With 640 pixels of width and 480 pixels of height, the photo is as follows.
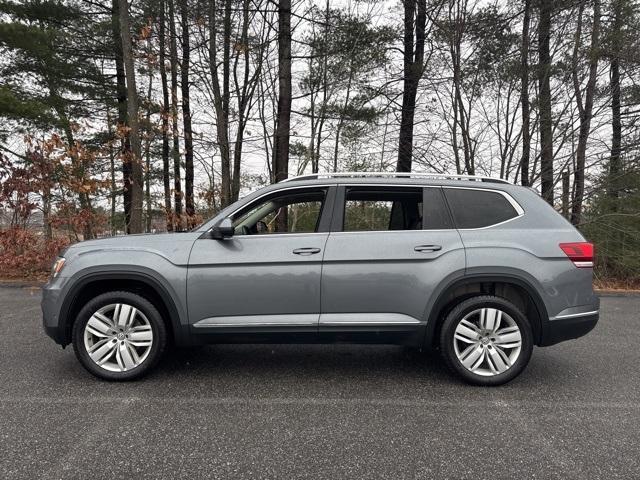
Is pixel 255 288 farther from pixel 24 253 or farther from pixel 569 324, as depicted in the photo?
pixel 24 253

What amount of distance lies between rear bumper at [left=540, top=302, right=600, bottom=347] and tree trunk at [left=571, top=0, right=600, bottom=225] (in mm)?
7088

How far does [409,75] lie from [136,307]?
9.72 m

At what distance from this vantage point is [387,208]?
397 centimetres

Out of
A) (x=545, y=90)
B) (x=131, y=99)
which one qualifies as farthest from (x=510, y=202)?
(x=131, y=99)

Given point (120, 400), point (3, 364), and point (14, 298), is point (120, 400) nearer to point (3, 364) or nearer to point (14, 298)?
point (3, 364)

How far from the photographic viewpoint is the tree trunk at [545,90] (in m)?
8.71

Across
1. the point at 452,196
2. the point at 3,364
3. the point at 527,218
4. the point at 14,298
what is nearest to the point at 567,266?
the point at 527,218

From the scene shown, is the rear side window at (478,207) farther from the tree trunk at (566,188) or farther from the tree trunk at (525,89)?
the tree trunk at (566,188)

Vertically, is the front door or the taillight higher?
the taillight

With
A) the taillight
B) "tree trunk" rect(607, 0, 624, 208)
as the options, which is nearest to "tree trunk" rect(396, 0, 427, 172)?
"tree trunk" rect(607, 0, 624, 208)

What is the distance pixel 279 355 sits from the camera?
4129 mm

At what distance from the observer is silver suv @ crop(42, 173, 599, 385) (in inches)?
131

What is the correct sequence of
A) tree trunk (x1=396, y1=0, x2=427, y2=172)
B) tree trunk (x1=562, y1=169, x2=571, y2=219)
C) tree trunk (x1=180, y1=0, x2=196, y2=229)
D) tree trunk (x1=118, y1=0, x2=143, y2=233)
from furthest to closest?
tree trunk (x1=396, y1=0, x2=427, y2=172), tree trunk (x1=180, y1=0, x2=196, y2=229), tree trunk (x1=118, y1=0, x2=143, y2=233), tree trunk (x1=562, y1=169, x2=571, y2=219)

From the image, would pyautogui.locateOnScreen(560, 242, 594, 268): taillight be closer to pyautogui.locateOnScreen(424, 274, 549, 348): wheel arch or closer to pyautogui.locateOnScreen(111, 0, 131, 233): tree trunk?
pyautogui.locateOnScreen(424, 274, 549, 348): wheel arch
